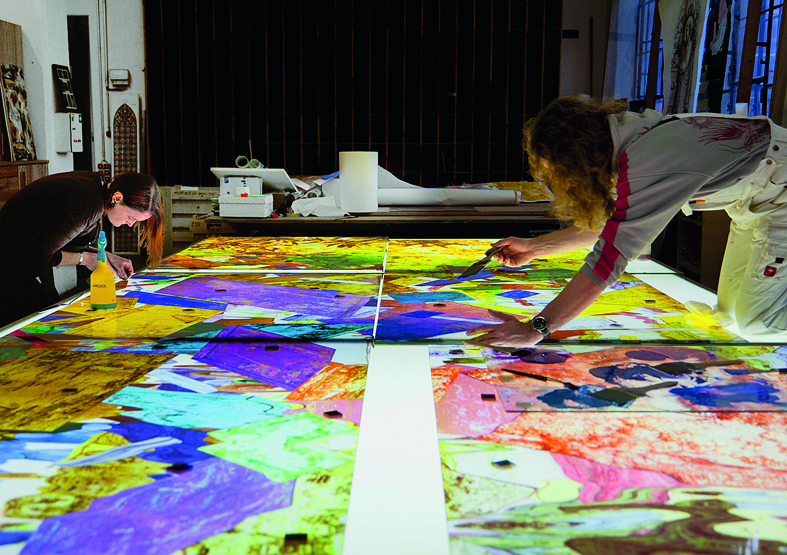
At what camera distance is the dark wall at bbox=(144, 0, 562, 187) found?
6.55 meters

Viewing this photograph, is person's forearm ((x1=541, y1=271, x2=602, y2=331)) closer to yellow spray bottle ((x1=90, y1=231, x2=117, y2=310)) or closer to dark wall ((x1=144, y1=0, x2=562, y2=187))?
yellow spray bottle ((x1=90, y1=231, x2=117, y2=310))

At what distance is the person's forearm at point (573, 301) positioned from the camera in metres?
1.46

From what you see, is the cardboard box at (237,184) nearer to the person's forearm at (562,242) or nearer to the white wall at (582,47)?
the person's forearm at (562,242)

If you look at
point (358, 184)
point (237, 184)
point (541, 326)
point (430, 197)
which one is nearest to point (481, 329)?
point (541, 326)

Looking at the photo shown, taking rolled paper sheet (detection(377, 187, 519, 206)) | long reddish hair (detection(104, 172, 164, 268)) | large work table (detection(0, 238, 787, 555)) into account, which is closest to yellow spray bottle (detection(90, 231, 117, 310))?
large work table (detection(0, 238, 787, 555))

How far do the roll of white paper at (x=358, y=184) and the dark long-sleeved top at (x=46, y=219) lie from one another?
1.46 meters

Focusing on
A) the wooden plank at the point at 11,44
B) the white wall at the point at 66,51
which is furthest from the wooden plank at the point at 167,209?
the wooden plank at the point at 11,44

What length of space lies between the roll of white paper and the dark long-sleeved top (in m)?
1.46

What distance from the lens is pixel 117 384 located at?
1.25 meters

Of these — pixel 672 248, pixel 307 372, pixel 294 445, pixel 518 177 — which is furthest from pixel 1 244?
pixel 518 177

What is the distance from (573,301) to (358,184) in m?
2.33

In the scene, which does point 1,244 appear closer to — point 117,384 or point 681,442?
point 117,384

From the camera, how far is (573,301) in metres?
1.47

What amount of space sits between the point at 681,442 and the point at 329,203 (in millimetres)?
3094
